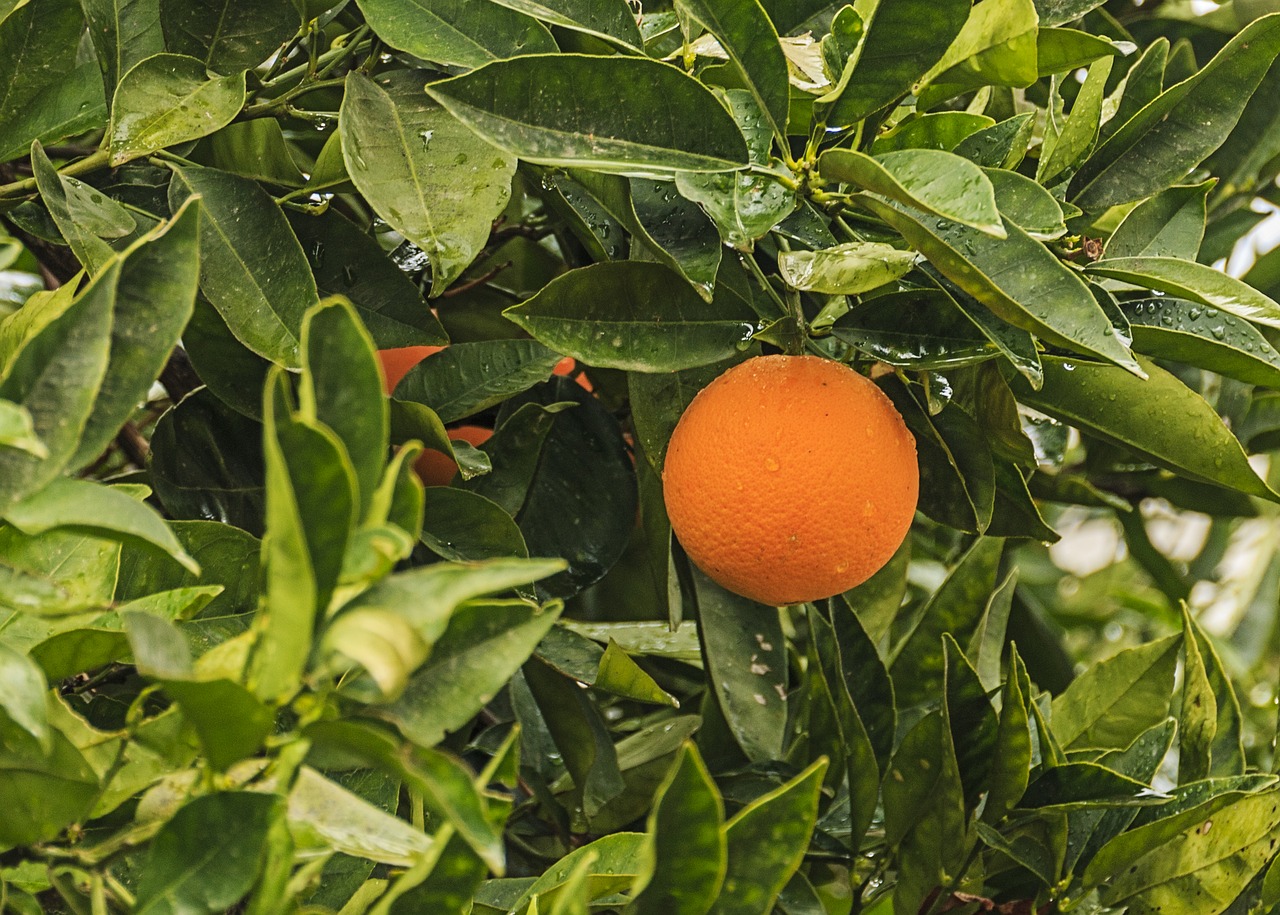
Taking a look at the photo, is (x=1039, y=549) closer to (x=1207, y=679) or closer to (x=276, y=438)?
(x=1207, y=679)

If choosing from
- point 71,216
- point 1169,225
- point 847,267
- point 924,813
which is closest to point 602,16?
point 847,267

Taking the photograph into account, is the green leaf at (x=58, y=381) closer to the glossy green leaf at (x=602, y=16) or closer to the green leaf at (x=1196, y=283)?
the glossy green leaf at (x=602, y=16)

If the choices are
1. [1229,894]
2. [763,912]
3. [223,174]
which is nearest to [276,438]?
[763,912]

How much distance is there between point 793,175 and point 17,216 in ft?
1.70

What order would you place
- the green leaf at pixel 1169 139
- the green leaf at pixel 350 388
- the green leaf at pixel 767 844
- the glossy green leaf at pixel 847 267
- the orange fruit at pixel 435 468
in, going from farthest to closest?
the orange fruit at pixel 435 468 → the green leaf at pixel 1169 139 → the glossy green leaf at pixel 847 267 → the green leaf at pixel 767 844 → the green leaf at pixel 350 388

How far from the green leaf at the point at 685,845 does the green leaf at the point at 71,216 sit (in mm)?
440

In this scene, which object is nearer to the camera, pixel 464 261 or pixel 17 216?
pixel 464 261

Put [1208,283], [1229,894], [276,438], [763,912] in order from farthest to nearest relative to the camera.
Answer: [1229,894]
[1208,283]
[763,912]
[276,438]

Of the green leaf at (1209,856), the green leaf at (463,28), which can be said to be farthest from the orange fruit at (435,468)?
the green leaf at (1209,856)

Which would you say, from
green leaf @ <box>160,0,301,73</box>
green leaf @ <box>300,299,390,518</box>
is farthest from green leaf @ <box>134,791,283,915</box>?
green leaf @ <box>160,0,301,73</box>

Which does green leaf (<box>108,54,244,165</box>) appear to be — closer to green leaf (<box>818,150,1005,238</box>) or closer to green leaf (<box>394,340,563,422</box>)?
green leaf (<box>394,340,563,422</box>)

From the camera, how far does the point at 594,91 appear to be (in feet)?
2.18

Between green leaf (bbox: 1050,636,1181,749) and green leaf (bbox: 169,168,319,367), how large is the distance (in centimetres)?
68

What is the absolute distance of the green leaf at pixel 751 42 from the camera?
26.2 inches
